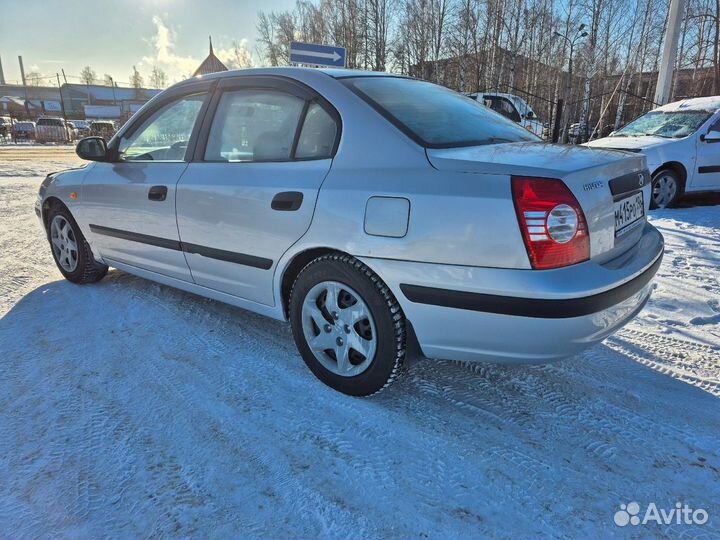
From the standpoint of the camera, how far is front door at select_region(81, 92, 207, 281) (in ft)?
10.0

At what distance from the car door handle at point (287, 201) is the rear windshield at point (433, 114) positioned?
0.59m

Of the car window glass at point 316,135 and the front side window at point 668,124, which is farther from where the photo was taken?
the front side window at point 668,124

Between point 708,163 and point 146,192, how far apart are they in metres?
7.71

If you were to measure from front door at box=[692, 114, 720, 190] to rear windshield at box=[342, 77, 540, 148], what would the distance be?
5.76 meters

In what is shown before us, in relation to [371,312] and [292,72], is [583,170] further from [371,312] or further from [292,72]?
[292,72]

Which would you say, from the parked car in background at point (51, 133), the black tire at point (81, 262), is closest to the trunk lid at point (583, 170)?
the black tire at point (81, 262)

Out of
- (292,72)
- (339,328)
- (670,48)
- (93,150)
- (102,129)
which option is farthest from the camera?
(102,129)

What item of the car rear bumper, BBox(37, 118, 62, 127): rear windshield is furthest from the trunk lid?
BBox(37, 118, 62, 127): rear windshield

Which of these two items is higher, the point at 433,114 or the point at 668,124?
the point at 668,124

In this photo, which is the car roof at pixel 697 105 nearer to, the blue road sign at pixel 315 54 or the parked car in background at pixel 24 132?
the blue road sign at pixel 315 54

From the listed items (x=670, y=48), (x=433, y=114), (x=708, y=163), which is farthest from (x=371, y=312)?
(x=670, y=48)

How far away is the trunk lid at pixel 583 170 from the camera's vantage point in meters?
1.88

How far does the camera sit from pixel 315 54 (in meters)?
8.23

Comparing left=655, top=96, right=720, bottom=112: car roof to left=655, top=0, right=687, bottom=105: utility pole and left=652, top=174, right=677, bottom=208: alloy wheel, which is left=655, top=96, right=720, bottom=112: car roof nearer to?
left=652, top=174, right=677, bottom=208: alloy wheel
